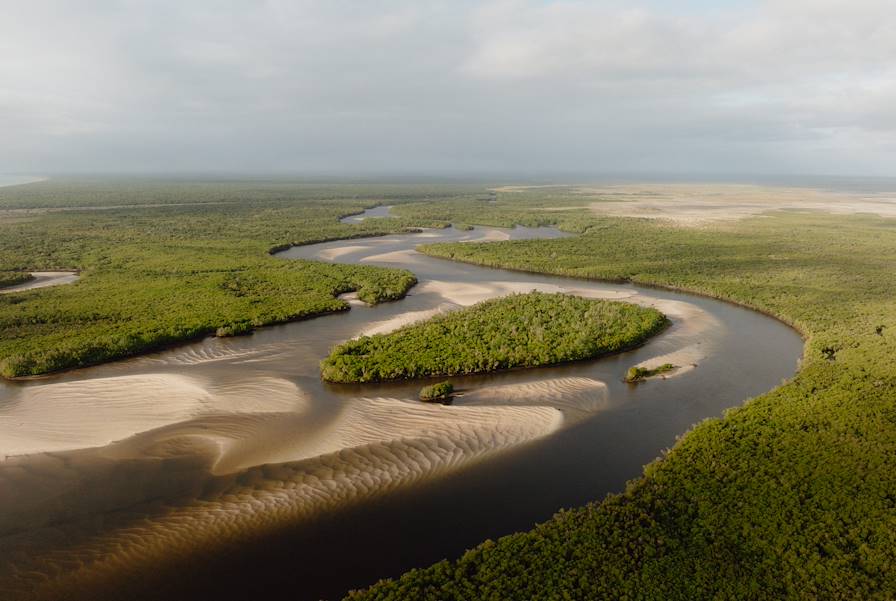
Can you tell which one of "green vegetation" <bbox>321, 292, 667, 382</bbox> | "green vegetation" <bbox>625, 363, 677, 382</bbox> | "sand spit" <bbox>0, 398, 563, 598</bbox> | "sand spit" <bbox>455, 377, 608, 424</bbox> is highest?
"green vegetation" <bbox>321, 292, 667, 382</bbox>

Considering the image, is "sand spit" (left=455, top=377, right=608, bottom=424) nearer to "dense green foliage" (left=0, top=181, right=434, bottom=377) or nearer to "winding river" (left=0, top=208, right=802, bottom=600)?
"winding river" (left=0, top=208, right=802, bottom=600)

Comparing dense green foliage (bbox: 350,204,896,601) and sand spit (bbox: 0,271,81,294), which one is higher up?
sand spit (bbox: 0,271,81,294)

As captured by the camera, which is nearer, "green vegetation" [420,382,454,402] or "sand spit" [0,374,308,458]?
"sand spit" [0,374,308,458]

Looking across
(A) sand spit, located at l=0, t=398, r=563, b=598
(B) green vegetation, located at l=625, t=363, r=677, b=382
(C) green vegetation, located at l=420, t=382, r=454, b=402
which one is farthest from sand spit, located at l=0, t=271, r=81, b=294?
(B) green vegetation, located at l=625, t=363, r=677, b=382

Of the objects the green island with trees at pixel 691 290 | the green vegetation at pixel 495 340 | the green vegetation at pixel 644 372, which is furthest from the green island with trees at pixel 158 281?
the green vegetation at pixel 644 372

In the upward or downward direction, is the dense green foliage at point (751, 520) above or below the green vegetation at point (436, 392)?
below

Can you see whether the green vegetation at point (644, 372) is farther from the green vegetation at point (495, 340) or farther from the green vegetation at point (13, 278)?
the green vegetation at point (13, 278)
